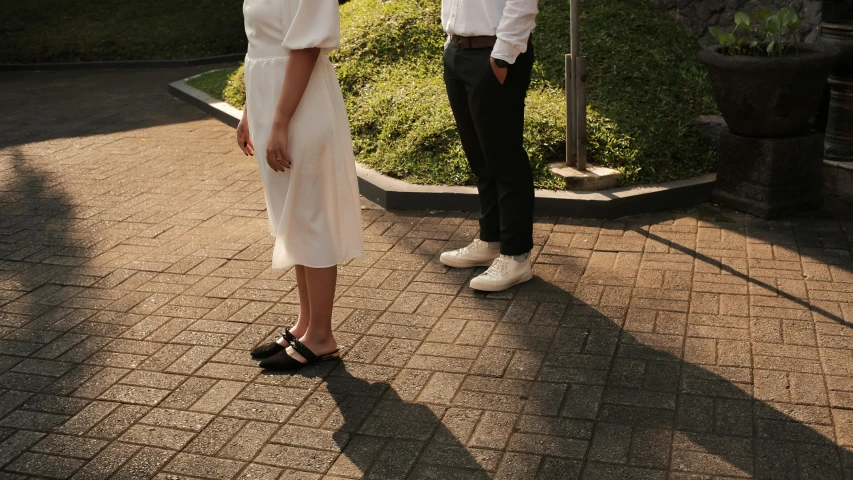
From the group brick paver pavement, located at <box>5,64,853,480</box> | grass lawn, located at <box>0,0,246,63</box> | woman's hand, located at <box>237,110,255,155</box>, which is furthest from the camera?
grass lawn, located at <box>0,0,246,63</box>

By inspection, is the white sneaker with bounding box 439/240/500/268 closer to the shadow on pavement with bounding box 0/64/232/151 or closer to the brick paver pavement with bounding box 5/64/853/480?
the brick paver pavement with bounding box 5/64/853/480

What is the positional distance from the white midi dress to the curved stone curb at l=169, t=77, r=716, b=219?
91.0 inches

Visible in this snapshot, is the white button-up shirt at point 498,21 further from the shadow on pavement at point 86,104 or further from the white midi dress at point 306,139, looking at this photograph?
the shadow on pavement at point 86,104

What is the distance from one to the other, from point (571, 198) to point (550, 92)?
2.15 m

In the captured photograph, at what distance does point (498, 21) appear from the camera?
178 inches

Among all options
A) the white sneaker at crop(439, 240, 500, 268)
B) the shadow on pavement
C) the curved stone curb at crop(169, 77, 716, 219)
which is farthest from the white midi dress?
the shadow on pavement

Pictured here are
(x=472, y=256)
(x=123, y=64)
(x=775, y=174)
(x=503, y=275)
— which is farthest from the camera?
(x=123, y=64)

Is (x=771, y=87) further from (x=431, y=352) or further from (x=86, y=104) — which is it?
(x=86, y=104)

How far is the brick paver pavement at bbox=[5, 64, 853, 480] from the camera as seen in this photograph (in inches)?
135

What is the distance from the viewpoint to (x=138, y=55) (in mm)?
14367

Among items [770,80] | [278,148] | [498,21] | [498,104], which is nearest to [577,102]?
[770,80]

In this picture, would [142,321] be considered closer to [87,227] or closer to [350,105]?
[87,227]

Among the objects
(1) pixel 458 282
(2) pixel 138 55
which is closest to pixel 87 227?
(1) pixel 458 282

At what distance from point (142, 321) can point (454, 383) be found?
5.87 ft
